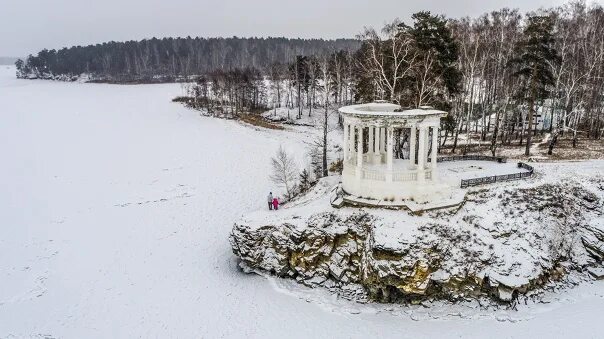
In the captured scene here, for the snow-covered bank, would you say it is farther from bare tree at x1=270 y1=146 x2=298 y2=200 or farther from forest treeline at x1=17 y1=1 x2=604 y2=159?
forest treeline at x1=17 y1=1 x2=604 y2=159

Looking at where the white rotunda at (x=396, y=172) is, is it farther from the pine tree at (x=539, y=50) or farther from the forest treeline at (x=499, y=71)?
the pine tree at (x=539, y=50)

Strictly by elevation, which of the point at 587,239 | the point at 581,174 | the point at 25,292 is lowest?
the point at 25,292

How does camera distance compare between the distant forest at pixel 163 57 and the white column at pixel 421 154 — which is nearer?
the white column at pixel 421 154

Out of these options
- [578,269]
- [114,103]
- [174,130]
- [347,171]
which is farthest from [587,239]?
[114,103]

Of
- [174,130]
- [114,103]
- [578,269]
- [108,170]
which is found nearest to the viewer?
[578,269]

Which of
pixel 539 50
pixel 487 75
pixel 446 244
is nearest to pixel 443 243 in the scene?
pixel 446 244

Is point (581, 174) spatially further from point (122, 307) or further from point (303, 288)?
point (122, 307)

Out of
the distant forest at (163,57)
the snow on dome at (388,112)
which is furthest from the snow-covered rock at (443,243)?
the distant forest at (163,57)

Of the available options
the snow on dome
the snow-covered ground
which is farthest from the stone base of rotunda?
the snow-covered ground
